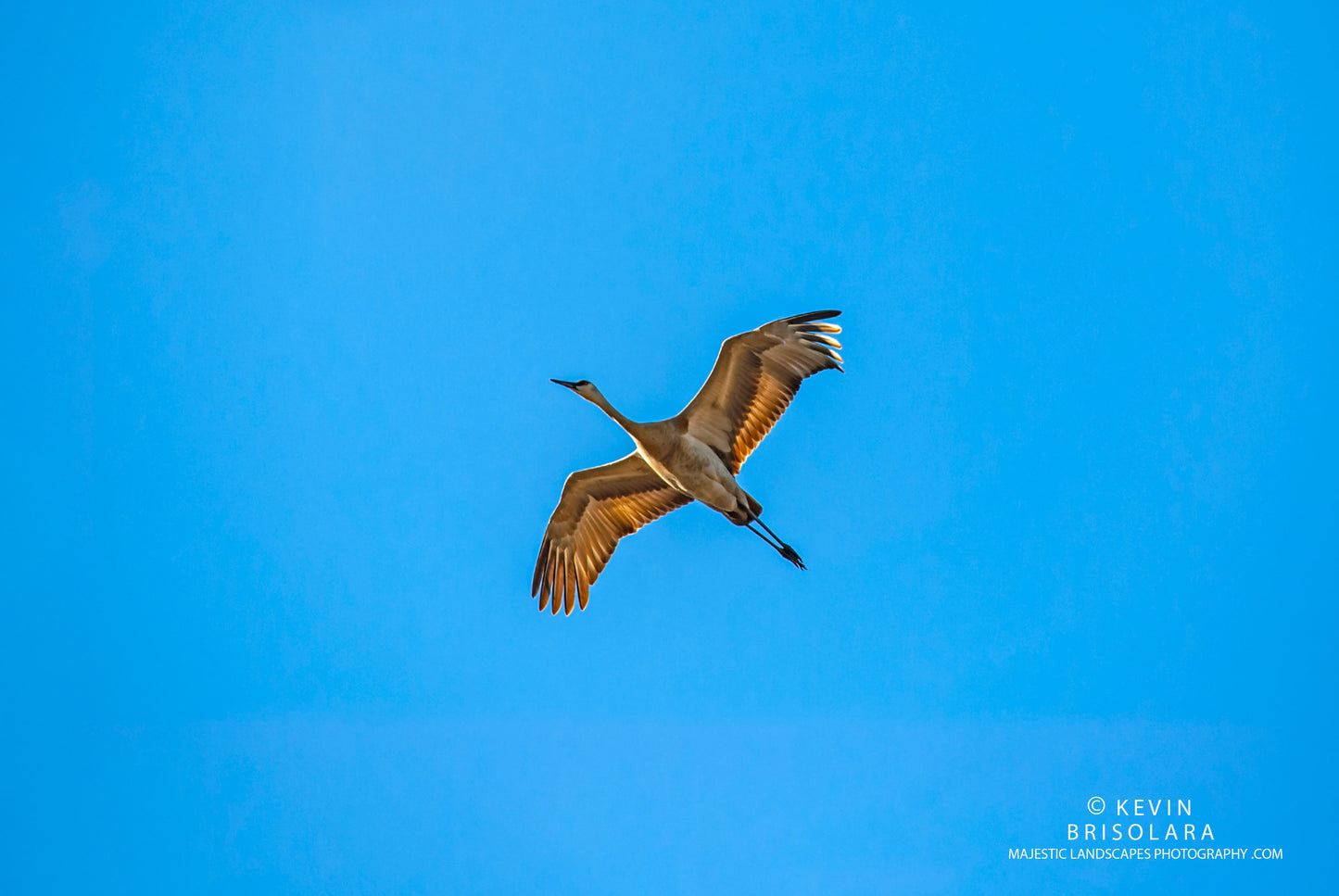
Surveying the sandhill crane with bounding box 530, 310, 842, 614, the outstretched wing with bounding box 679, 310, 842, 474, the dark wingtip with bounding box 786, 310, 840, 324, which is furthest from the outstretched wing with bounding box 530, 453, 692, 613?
the dark wingtip with bounding box 786, 310, 840, 324

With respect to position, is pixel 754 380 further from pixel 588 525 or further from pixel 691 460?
pixel 588 525

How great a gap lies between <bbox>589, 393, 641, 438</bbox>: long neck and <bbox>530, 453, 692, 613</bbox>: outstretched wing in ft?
3.82

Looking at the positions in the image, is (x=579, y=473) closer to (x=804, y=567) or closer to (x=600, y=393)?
(x=600, y=393)

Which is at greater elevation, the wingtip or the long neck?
the wingtip

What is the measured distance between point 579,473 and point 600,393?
1197 mm

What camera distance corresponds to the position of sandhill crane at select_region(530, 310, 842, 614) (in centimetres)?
1498

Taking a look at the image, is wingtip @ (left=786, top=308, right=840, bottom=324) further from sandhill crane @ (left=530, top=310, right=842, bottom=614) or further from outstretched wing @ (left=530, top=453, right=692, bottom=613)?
outstretched wing @ (left=530, top=453, right=692, bottom=613)

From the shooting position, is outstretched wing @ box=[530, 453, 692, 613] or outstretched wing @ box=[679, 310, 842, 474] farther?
outstretched wing @ box=[530, 453, 692, 613]

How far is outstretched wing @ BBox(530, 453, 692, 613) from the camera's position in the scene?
16.0 metres

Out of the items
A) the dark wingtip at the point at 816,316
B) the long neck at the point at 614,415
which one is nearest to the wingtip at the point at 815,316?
the dark wingtip at the point at 816,316

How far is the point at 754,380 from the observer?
50.2 ft

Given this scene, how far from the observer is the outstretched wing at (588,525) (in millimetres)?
15961

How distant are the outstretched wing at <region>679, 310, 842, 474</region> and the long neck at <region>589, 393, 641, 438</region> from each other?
2.49 feet

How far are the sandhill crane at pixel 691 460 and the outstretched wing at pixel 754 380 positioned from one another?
12mm
